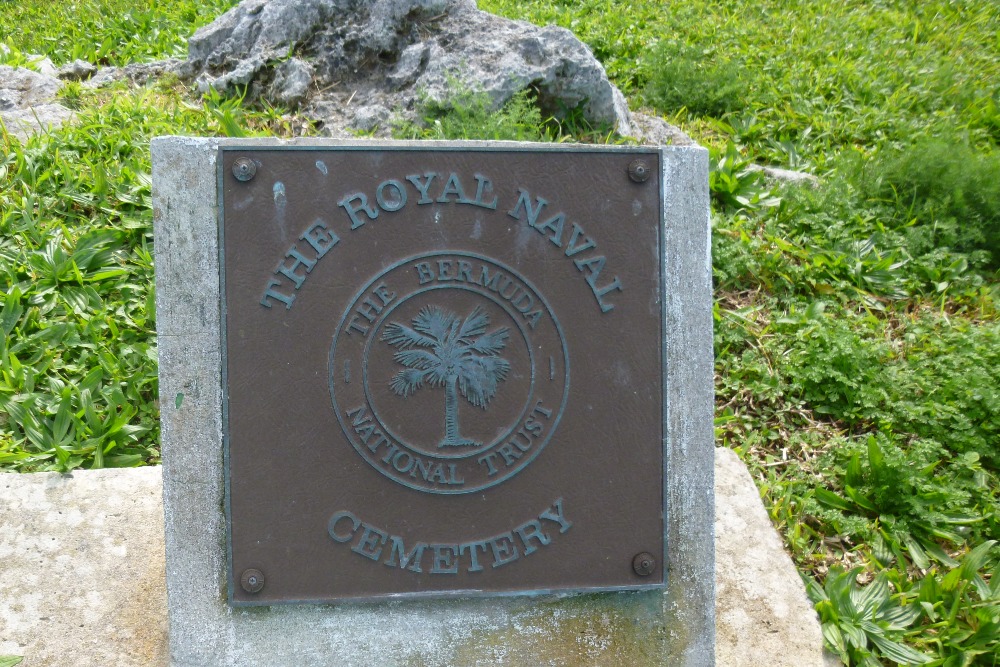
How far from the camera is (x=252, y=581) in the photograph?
6.62 ft

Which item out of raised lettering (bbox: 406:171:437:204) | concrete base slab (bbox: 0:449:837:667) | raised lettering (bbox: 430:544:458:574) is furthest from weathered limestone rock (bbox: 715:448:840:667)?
raised lettering (bbox: 406:171:437:204)

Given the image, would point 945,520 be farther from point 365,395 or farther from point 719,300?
point 365,395

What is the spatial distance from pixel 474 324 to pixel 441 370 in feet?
0.48

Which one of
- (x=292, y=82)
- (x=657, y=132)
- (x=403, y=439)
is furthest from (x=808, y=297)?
(x=292, y=82)

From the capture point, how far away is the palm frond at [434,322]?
2.10 meters

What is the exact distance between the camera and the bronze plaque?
2057mm

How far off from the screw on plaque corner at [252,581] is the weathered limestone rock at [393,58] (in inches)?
92.8

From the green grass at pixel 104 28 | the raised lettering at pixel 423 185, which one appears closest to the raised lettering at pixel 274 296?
the raised lettering at pixel 423 185

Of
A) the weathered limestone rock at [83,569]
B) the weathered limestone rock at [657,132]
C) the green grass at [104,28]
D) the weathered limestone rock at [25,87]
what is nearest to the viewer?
the weathered limestone rock at [83,569]

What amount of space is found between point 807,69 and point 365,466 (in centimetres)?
413

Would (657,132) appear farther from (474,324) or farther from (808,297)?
(474,324)

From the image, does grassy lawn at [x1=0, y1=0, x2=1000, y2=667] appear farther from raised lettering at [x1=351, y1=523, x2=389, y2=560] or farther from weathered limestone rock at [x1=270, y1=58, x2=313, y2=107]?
raised lettering at [x1=351, y1=523, x2=389, y2=560]

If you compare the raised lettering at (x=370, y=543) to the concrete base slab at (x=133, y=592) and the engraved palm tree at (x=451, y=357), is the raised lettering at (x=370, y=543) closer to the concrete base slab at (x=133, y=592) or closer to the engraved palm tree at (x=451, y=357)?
the concrete base slab at (x=133, y=592)

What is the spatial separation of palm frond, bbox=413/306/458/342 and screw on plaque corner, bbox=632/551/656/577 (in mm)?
769
